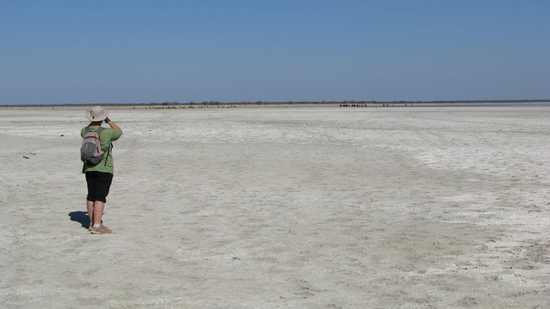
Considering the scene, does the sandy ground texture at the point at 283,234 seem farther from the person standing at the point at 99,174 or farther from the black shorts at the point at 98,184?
the black shorts at the point at 98,184

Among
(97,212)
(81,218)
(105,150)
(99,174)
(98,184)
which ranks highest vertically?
(105,150)

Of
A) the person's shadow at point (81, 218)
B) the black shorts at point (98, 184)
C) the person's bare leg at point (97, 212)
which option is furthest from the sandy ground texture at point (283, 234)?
the black shorts at point (98, 184)

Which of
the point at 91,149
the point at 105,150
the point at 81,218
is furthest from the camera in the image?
the point at 81,218

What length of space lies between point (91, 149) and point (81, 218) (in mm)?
1662

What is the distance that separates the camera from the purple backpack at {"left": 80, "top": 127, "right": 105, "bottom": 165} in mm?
7441

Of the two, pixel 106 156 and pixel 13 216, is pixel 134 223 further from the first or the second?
pixel 13 216

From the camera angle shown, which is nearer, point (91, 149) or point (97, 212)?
point (91, 149)

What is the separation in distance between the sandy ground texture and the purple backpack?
894 millimetres

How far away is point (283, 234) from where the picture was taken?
7.70 meters

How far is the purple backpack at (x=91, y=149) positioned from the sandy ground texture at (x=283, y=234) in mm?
894

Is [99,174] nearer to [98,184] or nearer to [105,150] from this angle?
[98,184]

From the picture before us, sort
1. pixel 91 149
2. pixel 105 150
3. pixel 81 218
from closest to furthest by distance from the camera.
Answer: pixel 91 149 < pixel 105 150 < pixel 81 218

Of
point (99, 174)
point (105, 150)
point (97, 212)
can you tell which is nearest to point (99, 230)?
point (97, 212)

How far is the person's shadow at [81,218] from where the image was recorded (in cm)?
830
